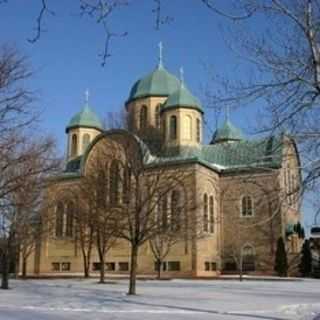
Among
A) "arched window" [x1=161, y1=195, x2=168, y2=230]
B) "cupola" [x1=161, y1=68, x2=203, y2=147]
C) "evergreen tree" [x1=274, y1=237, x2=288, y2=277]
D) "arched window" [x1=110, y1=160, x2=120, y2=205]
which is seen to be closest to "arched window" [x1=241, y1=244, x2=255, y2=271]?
"evergreen tree" [x1=274, y1=237, x2=288, y2=277]

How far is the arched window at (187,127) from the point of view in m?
54.8

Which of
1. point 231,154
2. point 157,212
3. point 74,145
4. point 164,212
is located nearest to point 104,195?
point 164,212

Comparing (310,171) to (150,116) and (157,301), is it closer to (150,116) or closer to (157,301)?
(157,301)

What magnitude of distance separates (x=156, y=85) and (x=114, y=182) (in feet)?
102

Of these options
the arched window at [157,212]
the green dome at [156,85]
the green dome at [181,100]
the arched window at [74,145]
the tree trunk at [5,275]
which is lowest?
the tree trunk at [5,275]

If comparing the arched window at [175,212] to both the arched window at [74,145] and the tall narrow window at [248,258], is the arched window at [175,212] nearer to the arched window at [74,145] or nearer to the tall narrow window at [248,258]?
the tall narrow window at [248,258]

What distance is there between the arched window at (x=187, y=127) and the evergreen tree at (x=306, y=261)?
14618mm

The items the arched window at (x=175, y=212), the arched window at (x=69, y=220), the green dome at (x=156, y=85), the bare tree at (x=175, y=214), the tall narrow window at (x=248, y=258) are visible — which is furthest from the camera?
the green dome at (x=156, y=85)

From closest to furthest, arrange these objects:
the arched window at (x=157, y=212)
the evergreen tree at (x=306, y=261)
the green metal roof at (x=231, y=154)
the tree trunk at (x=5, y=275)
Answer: the green metal roof at (x=231, y=154), the arched window at (x=157, y=212), the tree trunk at (x=5, y=275), the evergreen tree at (x=306, y=261)

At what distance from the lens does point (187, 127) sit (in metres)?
55.0

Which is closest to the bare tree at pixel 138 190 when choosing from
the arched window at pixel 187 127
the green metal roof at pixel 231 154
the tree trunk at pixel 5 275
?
the green metal roof at pixel 231 154

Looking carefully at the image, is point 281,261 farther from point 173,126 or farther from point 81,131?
point 81,131

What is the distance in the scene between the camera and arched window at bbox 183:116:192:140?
54.8 m

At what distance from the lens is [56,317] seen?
14.3 m
